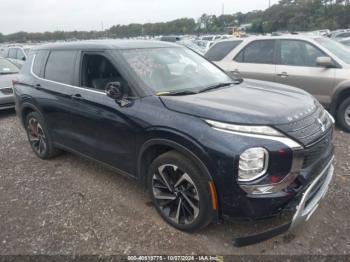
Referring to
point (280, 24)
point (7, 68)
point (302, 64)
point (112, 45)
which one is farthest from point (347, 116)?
point (280, 24)

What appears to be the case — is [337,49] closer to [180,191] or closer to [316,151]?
[316,151]

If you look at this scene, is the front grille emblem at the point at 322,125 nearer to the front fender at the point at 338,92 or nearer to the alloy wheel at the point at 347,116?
the front fender at the point at 338,92

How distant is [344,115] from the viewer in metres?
5.77

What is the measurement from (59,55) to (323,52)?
445cm

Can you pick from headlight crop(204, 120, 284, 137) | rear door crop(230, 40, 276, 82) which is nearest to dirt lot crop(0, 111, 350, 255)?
headlight crop(204, 120, 284, 137)

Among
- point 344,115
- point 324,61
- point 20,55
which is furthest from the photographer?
point 20,55

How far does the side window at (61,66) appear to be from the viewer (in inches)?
165

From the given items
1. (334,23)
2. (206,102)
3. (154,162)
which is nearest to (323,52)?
(206,102)

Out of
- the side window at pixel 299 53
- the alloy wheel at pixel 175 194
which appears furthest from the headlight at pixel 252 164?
the side window at pixel 299 53

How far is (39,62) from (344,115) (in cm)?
514

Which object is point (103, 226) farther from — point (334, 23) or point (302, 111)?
point (334, 23)

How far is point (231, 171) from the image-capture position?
2.59m

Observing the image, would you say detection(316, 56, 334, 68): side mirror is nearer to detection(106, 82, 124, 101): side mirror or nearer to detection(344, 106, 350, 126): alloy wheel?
detection(344, 106, 350, 126): alloy wheel

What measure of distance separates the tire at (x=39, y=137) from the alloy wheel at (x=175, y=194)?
7.53ft
